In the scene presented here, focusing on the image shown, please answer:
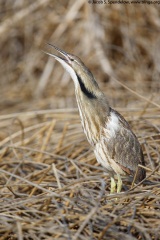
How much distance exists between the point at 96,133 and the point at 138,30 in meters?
3.25

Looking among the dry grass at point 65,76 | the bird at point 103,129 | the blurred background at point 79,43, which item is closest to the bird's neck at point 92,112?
the bird at point 103,129

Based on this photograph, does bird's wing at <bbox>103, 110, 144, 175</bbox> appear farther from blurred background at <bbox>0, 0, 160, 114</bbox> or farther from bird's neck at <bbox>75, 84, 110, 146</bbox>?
blurred background at <bbox>0, 0, 160, 114</bbox>

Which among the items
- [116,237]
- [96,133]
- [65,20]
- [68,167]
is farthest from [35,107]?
[116,237]

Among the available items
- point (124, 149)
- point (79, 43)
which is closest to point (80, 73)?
point (124, 149)

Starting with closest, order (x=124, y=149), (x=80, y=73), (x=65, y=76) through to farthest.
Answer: (x=80, y=73)
(x=124, y=149)
(x=65, y=76)

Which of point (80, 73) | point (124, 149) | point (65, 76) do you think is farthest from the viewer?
point (65, 76)

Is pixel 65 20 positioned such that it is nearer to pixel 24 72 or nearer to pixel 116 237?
pixel 24 72

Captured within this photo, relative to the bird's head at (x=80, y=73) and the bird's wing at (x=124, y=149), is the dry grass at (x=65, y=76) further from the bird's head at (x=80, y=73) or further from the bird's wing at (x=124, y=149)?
the bird's head at (x=80, y=73)

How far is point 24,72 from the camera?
5.95 metres

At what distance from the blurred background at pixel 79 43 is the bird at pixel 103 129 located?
2.56 meters

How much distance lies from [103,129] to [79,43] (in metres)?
3.30

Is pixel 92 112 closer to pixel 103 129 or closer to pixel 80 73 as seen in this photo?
pixel 103 129

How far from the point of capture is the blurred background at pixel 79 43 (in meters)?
5.50

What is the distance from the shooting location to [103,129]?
Answer: 2.65 meters
